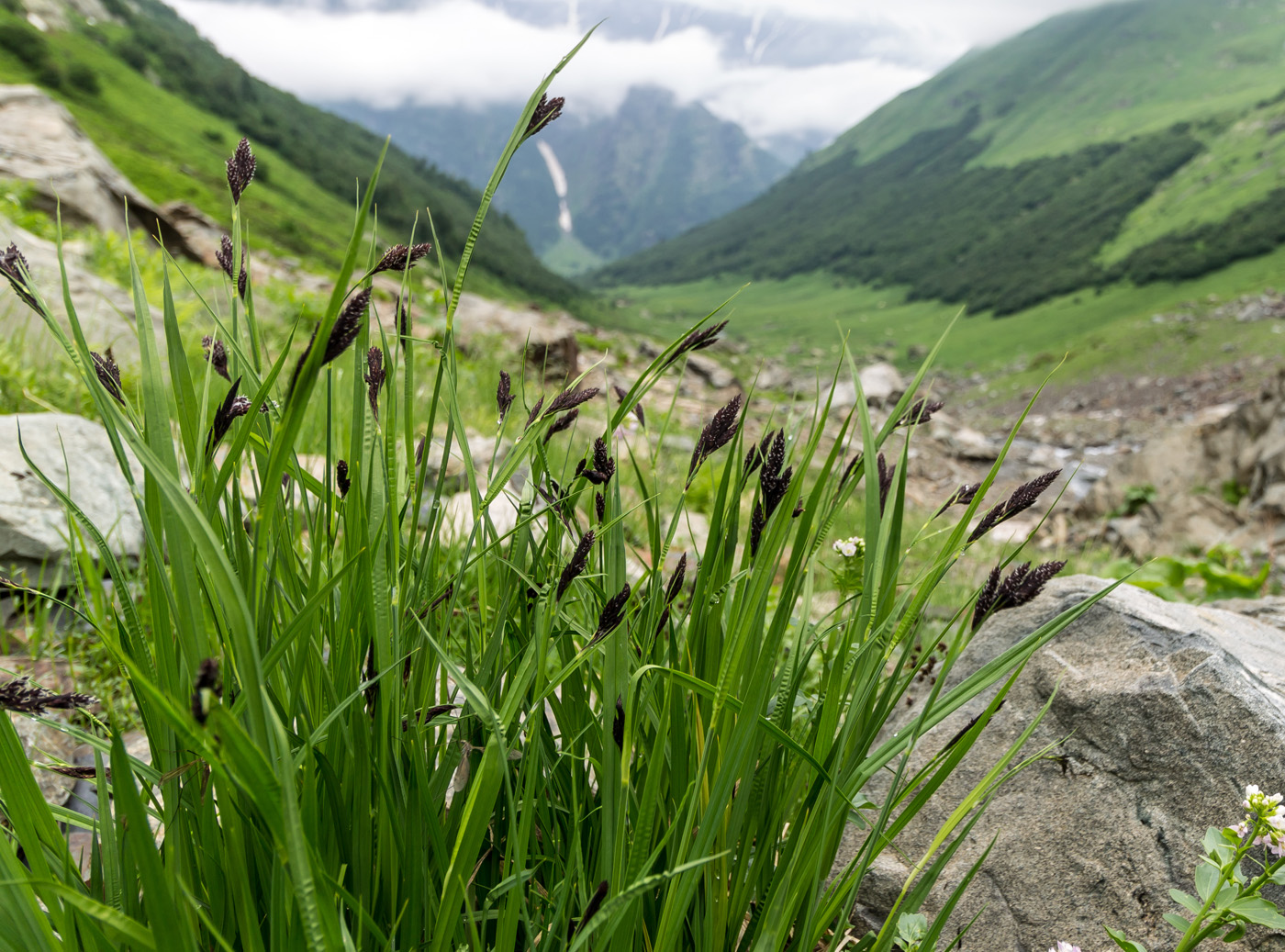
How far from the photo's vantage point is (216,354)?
123cm

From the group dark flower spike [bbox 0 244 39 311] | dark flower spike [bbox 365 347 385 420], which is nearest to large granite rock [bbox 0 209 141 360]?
dark flower spike [bbox 0 244 39 311]

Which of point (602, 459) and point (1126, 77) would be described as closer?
point (602, 459)

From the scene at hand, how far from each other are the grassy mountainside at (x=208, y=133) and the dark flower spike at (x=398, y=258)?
38518 millimetres

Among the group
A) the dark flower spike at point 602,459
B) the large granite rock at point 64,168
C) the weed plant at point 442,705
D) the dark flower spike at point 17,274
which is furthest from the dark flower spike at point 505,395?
the large granite rock at point 64,168

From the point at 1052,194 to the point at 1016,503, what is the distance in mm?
145754

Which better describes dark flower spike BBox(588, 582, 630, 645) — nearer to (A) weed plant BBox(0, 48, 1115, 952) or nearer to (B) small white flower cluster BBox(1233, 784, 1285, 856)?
(A) weed plant BBox(0, 48, 1115, 952)

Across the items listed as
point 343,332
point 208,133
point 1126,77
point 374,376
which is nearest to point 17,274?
point 374,376

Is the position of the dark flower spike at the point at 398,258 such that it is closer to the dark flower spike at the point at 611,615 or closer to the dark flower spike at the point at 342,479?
the dark flower spike at the point at 342,479

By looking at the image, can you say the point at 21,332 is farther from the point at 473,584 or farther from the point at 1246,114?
the point at 1246,114

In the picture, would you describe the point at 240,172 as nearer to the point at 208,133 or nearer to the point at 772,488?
the point at 772,488

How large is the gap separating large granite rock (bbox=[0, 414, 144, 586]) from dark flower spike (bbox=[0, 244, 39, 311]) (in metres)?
2.36

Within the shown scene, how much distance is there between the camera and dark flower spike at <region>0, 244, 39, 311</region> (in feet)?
2.79

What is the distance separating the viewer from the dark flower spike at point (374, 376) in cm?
99

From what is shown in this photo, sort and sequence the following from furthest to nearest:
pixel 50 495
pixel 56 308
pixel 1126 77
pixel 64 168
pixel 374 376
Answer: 1. pixel 1126 77
2. pixel 64 168
3. pixel 56 308
4. pixel 50 495
5. pixel 374 376
